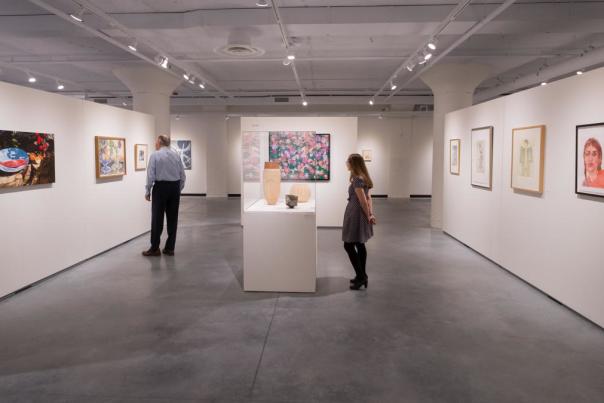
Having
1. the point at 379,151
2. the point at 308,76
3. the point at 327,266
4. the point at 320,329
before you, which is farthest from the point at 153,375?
the point at 379,151

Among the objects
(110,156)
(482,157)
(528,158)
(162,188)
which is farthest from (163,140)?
(528,158)

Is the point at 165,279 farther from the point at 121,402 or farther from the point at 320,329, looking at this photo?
the point at 121,402

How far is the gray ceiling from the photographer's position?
6.70m

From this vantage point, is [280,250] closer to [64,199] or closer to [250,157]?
[64,199]

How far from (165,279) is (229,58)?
17.4 feet

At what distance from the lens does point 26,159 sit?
5.64 meters

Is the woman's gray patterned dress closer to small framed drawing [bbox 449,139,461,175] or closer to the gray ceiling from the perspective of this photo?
the gray ceiling

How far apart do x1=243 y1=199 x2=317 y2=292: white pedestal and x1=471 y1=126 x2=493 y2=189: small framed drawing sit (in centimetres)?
337

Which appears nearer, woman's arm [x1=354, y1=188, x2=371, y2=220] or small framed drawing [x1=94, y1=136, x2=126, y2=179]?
woman's arm [x1=354, y1=188, x2=371, y2=220]

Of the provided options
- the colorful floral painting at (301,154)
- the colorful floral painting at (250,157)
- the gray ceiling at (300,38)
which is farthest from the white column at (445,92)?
the colorful floral painting at (250,157)

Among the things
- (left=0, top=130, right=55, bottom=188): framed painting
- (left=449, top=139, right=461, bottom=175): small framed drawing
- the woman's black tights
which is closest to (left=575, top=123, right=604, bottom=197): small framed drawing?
the woman's black tights

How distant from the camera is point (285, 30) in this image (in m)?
7.29

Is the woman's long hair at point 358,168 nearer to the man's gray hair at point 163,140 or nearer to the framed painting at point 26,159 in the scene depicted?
the man's gray hair at point 163,140

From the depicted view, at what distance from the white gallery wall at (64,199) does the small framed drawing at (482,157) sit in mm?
6144
